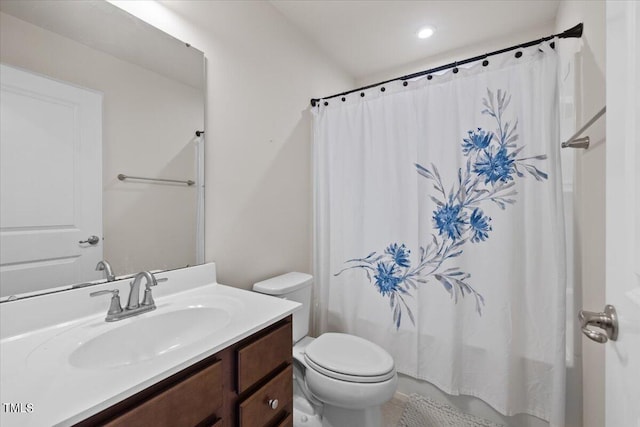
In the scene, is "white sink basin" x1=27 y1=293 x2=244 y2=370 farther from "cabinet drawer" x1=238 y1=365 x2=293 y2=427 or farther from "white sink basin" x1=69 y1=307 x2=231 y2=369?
"cabinet drawer" x1=238 y1=365 x2=293 y2=427

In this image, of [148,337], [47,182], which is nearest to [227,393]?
[148,337]

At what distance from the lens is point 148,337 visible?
993mm

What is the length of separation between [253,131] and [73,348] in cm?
126

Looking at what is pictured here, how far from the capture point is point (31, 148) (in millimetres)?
910

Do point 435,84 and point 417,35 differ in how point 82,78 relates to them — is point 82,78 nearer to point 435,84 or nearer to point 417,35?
point 435,84

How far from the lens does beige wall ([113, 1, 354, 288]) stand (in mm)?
1427

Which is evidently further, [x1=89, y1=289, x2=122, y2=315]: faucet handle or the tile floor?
the tile floor

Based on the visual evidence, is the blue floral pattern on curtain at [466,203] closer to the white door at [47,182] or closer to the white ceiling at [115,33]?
the white ceiling at [115,33]

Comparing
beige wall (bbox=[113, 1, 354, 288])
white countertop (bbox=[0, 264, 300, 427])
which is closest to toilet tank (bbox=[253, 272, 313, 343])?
beige wall (bbox=[113, 1, 354, 288])

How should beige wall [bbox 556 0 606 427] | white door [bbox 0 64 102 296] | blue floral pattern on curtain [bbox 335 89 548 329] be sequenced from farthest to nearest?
blue floral pattern on curtain [bbox 335 89 548 329], beige wall [bbox 556 0 606 427], white door [bbox 0 64 102 296]

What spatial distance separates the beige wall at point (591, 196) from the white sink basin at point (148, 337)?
1.38m

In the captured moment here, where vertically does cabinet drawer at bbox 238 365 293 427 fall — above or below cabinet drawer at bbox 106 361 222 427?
below

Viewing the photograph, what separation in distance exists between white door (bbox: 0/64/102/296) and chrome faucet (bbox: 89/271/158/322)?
15 centimetres

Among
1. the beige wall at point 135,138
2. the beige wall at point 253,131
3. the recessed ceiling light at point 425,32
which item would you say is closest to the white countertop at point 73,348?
the beige wall at point 135,138
